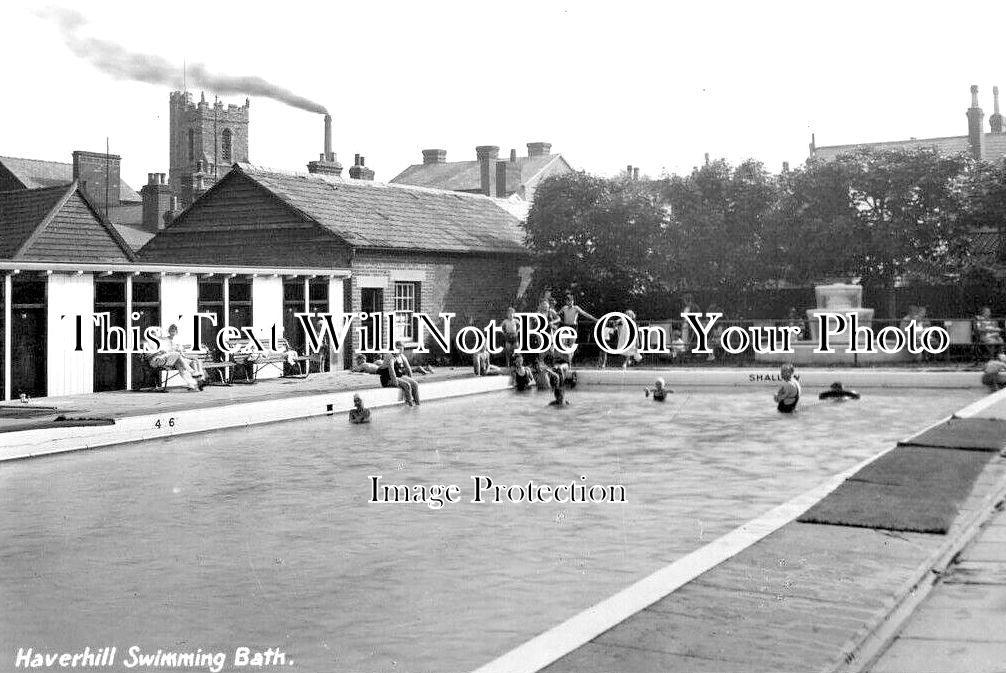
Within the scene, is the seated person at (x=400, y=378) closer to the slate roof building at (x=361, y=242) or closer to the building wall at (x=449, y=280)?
the slate roof building at (x=361, y=242)

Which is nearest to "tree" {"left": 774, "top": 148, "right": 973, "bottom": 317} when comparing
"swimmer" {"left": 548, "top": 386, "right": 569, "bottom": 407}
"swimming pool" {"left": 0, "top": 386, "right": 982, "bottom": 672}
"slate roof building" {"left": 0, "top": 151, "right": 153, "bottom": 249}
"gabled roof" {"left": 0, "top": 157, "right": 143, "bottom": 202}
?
"swimmer" {"left": 548, "top": 386, "right": 569, "bottom": 407}

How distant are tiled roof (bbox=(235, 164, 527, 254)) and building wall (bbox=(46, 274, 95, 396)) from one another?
393 inches

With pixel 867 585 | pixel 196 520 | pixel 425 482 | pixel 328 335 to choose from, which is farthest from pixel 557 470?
pixel 328 335

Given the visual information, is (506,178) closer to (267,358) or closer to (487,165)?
(487,165)

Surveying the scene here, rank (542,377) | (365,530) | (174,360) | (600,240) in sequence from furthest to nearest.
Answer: (600,240) < (542,377) < (174,360) < (365,530)

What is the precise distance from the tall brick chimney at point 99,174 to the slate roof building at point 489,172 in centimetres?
1801

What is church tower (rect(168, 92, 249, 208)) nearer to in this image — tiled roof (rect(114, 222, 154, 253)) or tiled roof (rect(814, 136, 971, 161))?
tiled roof (rect(114, 222, 154, 253))

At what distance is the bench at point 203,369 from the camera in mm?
27047

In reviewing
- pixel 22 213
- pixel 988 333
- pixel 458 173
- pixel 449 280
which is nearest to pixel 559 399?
pixel 988 333

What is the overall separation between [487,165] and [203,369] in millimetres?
43192

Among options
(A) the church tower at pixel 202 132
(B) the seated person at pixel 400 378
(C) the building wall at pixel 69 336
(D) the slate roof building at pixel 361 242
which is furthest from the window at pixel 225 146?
(B) the seated person at pixel 400 378

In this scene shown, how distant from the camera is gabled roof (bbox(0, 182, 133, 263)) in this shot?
34469 mm

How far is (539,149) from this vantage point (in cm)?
8462

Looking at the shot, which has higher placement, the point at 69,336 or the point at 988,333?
the point at 69,336
